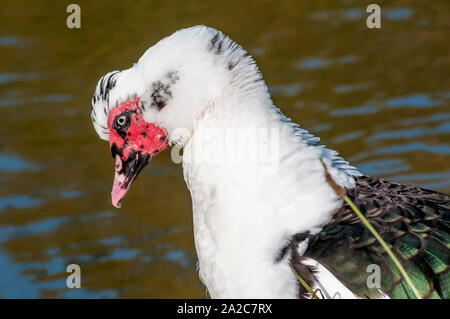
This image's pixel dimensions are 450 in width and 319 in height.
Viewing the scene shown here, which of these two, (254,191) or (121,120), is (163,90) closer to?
(121,120)

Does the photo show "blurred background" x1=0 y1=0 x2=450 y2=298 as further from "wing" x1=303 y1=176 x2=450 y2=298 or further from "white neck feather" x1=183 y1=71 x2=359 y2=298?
"wing" x1=303 y1=176 x2=450 y2=298

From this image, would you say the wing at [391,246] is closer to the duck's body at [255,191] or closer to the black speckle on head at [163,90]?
the duck's body at [255,191]

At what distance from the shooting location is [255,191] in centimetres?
411

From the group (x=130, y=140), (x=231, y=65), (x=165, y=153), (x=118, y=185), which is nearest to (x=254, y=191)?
(x=231, y=65)

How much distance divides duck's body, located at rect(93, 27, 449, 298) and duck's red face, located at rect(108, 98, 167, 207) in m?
0.01

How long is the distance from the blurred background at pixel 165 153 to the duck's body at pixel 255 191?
116 inches

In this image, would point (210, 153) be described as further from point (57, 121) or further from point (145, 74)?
point (57, 121)

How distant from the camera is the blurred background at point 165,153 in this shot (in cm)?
755

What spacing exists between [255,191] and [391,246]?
62cm

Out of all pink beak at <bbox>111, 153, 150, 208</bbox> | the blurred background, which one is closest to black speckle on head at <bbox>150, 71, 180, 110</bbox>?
pink beak at <bbox>111, 153, 150, 208</bbox>

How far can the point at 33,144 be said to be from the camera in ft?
29.6

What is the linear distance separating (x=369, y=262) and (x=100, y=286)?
3.64 m

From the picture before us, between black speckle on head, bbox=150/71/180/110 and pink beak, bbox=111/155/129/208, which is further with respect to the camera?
pink beak, bbox=111/155/129/208

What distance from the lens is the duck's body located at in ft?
13.2
